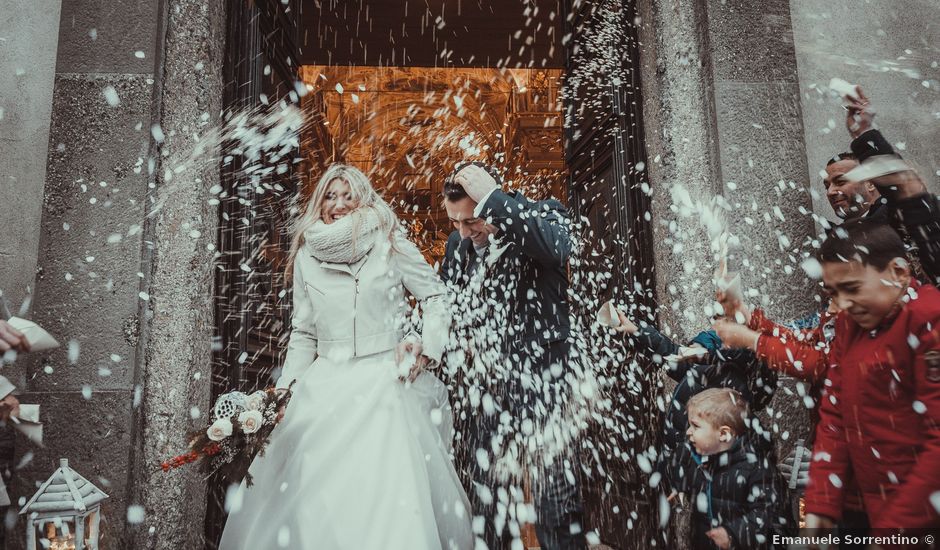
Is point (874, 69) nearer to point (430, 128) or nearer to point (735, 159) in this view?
point (735, 159)

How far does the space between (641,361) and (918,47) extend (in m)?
2.48

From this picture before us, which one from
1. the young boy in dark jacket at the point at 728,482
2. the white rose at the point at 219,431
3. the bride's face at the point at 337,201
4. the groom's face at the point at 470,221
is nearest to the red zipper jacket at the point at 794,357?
the young boy in dark jacket at the point at 728,482

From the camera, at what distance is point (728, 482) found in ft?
8.99

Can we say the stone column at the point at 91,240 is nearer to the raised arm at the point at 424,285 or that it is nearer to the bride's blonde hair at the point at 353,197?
the bride's blonde hair at the point at 353,197

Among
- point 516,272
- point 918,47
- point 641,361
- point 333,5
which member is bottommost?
point 641,361

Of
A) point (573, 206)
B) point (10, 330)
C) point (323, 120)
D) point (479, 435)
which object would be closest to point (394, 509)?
point (479, 435)

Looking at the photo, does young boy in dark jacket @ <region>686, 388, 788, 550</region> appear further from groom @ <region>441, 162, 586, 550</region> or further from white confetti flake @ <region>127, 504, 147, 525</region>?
white confetti flake @ <region>127, 504, 147, 525</region>

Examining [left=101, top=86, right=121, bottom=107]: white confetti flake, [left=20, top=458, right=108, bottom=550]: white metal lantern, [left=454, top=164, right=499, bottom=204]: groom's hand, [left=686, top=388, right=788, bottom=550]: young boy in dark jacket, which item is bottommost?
[left=20, top=458, right=108, bottom=550]: white metal lantern

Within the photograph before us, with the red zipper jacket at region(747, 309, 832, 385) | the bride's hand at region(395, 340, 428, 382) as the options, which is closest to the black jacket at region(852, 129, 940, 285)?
the red zipper jacket at region(747, 309, 832, 385)

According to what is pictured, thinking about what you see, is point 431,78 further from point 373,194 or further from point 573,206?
point 373,194

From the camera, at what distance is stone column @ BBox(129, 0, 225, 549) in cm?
335

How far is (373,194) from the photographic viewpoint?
351 centimetres

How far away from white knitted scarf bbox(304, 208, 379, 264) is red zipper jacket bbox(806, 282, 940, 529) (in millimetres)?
2173

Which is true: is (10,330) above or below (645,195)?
below
